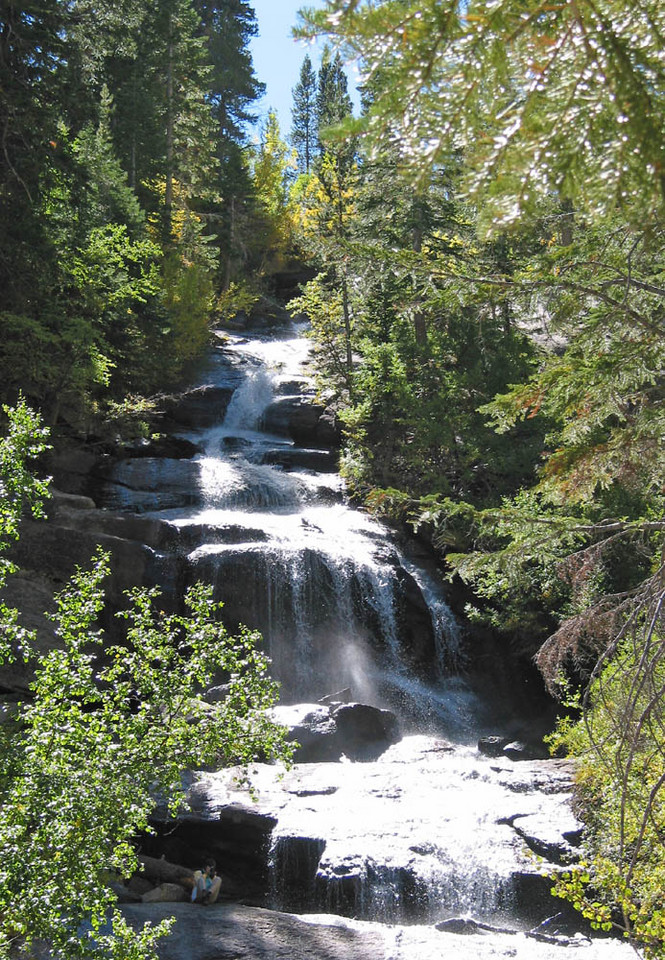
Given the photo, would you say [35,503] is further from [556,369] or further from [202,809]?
[202,809]

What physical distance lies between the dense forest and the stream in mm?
1028

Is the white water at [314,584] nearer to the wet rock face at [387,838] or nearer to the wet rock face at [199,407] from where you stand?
the wet rock face at [387,838]

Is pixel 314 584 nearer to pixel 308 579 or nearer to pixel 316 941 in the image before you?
pixel 308 579

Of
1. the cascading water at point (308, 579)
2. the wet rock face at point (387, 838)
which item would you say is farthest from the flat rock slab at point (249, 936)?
the cascading water at point (308, 579)

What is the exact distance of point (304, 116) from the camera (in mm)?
66812

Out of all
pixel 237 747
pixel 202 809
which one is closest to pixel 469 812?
pixel 202 809

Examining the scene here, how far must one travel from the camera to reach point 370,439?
2222 cm

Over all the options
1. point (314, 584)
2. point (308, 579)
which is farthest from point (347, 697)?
point (308, 579)

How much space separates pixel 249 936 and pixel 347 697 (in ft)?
22.5

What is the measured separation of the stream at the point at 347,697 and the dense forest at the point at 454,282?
1.03m

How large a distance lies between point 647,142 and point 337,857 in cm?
950

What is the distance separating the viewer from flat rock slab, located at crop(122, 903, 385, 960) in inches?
309

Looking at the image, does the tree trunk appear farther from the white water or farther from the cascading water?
the white water

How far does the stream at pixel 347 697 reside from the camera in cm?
921
